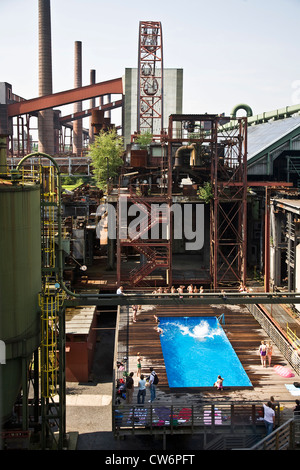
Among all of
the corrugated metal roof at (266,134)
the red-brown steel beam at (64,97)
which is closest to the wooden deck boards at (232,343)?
the corrugated metal roof at (266,134)

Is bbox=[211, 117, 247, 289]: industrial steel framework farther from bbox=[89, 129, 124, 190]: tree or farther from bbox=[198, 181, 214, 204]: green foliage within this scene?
bbox=[89, 129, 124, 190]: tree

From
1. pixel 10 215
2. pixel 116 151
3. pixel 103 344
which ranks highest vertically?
pixel 116 151

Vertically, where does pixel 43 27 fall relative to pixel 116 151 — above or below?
above

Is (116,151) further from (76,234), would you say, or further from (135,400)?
(135,400)

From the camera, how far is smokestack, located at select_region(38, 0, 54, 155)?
203 feet

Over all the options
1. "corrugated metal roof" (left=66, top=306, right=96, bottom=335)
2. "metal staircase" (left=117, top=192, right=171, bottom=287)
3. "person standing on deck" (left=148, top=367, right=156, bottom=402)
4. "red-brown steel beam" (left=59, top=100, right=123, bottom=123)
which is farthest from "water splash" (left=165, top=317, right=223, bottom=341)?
"red-brown steel beam" (left=59, top=100, right=123, bottom=123)

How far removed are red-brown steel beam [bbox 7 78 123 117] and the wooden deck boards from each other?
140 feet

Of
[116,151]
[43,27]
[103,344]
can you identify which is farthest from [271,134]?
[43,27]

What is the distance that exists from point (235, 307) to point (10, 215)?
18688mm

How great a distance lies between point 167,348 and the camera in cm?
2444

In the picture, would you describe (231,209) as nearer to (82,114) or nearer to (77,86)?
(82,114)

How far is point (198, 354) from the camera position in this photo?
24188 millimetres

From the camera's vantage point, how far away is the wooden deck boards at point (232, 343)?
1864cm
